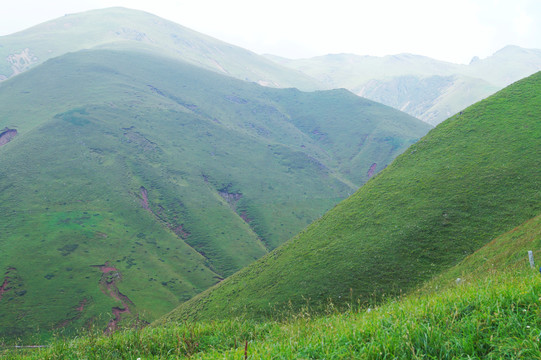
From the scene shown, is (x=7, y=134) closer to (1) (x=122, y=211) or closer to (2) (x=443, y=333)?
(1) (x=122, y=211)

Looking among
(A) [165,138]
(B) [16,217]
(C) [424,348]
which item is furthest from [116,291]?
(A) [165,138]

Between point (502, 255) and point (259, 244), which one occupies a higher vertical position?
point (502, 255)

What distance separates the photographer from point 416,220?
37750 mm

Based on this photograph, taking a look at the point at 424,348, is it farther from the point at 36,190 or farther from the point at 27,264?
the point at 36,190

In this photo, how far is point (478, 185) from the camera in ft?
128

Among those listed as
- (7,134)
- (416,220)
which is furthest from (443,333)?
(7,134)

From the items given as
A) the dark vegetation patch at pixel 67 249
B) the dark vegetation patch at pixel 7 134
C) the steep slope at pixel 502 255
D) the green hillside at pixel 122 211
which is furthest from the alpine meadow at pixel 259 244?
the dark vegetation patch at pixel 7 134

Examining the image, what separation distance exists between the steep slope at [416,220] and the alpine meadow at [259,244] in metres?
0.24

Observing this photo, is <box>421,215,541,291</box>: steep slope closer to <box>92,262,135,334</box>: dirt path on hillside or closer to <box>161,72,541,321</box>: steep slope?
<box>161,72,541,321</box>: steep slope

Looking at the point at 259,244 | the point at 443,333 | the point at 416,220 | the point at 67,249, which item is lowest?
the point at 259,244

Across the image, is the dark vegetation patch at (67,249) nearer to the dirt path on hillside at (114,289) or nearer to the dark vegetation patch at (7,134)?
the dirt path on hillside at (114,289)

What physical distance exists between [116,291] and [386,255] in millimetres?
80827

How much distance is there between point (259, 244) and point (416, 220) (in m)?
95.1

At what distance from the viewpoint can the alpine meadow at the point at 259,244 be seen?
26.5 ft
